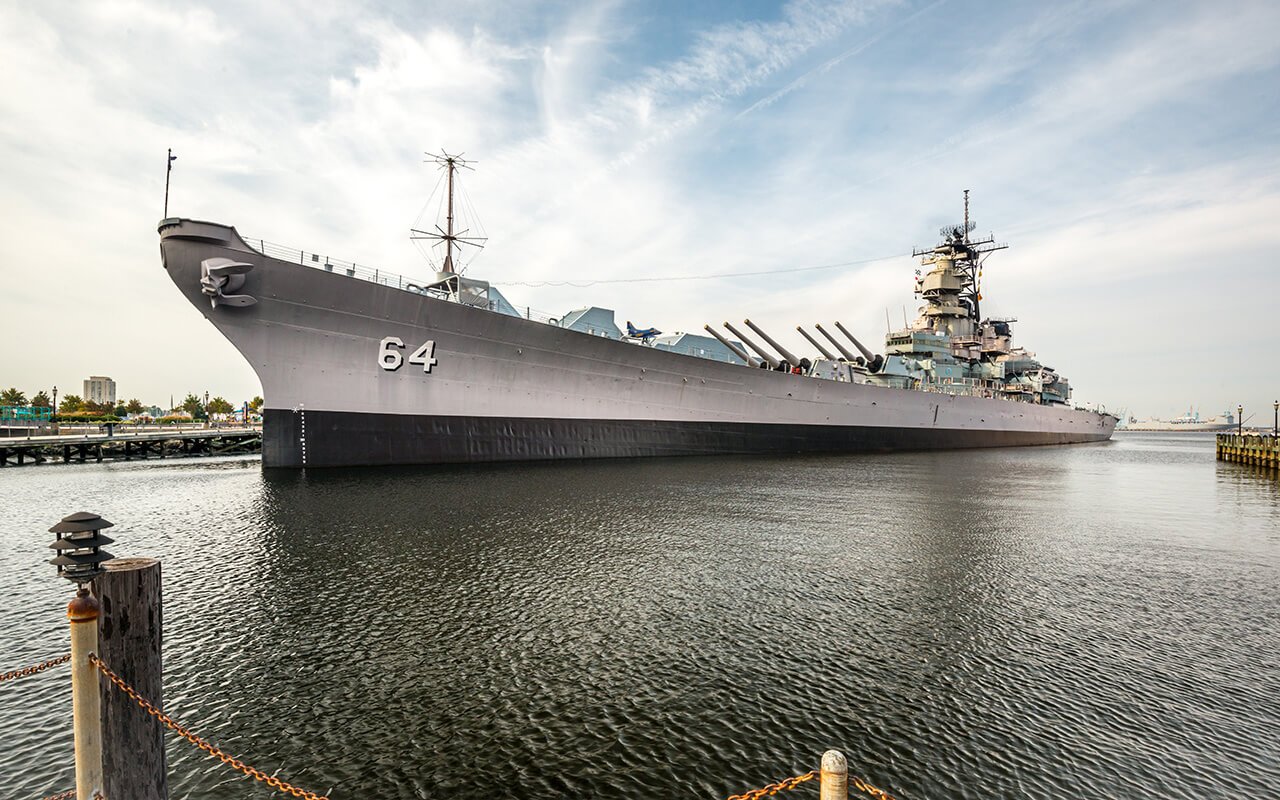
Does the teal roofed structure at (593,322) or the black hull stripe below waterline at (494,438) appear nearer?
the black hull stripe below waterline at (494,438)

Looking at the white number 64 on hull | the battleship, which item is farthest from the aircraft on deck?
the white number 64 on hull

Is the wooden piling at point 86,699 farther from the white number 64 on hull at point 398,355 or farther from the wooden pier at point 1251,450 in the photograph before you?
the wooden pier at point 1251,450

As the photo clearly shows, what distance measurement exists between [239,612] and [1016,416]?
1657 inches

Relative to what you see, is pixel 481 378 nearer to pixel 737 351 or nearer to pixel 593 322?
pixel 593 322

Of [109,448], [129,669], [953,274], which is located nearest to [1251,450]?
[953,274]

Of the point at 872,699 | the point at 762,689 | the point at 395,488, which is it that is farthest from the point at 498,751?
the point at 395,488

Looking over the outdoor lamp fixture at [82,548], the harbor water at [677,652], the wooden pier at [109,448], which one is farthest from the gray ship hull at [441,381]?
the outdoor lamp fixture at [82,548]

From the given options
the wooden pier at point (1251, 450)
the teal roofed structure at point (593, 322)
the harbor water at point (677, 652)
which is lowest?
the harbor water at point (677, 652)

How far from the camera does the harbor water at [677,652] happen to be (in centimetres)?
322

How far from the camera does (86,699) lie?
235 cm

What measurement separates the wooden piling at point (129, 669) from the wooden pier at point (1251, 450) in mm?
34370

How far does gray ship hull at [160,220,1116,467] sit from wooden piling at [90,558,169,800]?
14.5 m

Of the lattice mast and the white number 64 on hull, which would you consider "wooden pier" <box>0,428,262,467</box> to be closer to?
the white number 64 on hull

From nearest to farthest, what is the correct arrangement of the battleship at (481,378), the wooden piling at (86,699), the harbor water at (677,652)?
the wooden piling at (86,699)
the harbor water at (677,652)
the battleship at (481,378)
